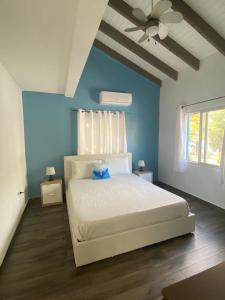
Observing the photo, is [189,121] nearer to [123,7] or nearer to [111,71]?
[111,71]

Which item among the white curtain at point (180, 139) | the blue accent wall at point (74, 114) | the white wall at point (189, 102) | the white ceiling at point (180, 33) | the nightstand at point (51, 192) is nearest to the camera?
the white ceiling at point (180, 33)

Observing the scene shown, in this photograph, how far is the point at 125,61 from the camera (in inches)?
150

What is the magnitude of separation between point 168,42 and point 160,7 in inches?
56.3

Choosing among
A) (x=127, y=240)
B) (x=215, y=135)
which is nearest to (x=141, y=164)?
(x=215, y=135)

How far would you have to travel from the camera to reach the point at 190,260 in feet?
5.67

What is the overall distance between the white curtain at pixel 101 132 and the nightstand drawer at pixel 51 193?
91 centimetres

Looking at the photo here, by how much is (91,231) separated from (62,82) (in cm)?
245

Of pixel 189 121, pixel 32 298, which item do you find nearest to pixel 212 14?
pixel 189 121

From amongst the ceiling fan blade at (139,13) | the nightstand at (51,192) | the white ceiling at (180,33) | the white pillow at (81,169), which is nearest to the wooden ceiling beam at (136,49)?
the white ceiling at (180,33)

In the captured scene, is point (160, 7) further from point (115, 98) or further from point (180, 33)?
point (115, 98)

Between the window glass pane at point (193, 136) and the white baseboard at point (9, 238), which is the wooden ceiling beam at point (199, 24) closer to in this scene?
the window glass pane at point (193, 136)

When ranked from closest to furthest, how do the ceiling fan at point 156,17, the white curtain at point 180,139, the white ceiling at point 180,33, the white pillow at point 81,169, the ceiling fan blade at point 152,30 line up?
the ceiling fan at point 156,17
the ceiling fan blade at point 152,30
the white ceiling at point 180,33
the white pillow at point 81,169
the white curtain at point 180,139

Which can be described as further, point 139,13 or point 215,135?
point 215,135

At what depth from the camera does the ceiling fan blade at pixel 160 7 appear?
153 centimetres
